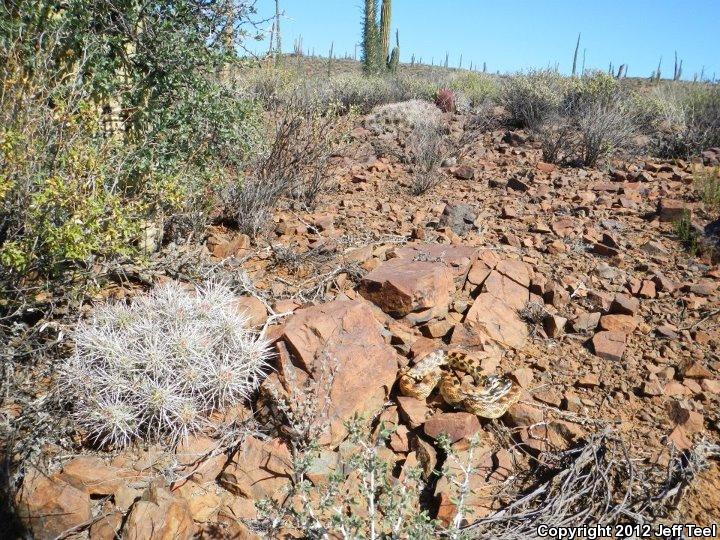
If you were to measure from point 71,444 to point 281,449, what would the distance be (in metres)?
1.02

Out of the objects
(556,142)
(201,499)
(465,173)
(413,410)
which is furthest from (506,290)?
(556,142)

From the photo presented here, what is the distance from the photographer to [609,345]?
351cm

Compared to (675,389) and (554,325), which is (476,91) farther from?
(675,389)

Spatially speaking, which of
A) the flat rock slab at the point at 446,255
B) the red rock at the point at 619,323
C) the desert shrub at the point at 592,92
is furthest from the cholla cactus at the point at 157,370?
the desert shrub at the point at 592,92

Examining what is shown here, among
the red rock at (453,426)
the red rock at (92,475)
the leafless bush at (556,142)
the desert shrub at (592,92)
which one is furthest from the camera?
the desert shrub at (592,92)

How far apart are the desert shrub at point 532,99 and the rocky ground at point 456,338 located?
3.66m

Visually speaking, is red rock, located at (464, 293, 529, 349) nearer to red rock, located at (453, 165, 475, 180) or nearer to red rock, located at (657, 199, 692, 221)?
red rock, located at (657, 199, 692, 221)

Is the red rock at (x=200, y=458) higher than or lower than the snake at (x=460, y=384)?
lower

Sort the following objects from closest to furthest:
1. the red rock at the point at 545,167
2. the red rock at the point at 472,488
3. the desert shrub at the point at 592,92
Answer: the red rock at the point at 472,488
the red rock at the point at 545,167
the desert shrub at the point at 592,92

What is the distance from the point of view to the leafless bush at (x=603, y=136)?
6.95 metres

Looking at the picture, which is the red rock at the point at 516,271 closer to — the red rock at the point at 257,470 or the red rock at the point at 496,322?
the red rock at the point at 496,322

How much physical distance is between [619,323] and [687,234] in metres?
1.80

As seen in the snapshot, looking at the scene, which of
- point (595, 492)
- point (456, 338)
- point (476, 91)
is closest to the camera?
point (595, 492)

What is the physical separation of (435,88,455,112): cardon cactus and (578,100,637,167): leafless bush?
2.88m
